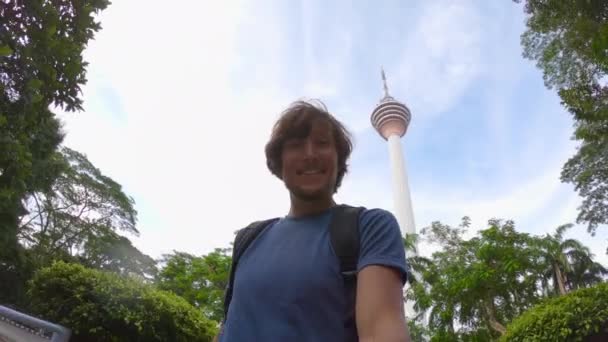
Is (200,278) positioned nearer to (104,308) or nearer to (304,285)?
(104,308)

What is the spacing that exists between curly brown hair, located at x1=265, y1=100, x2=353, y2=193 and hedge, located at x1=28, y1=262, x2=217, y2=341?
641 centimetres

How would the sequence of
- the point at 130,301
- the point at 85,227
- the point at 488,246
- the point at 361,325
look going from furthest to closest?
the point at 85,227
the point at 488,246
the point at 130,301
the point at 361,325

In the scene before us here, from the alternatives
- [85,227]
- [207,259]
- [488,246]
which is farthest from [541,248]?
[85,227]

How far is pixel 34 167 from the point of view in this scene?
12.3 metres

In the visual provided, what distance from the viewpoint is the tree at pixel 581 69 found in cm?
658

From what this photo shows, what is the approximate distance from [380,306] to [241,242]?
66 centimetres

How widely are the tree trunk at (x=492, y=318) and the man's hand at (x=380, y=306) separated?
11378mm

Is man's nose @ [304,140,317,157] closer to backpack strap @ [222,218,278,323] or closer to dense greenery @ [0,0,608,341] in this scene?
backpack strap @ [222,218,278,323]

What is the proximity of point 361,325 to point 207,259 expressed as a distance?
1416 cm

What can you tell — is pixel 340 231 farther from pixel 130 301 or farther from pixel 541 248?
pixel 541 248

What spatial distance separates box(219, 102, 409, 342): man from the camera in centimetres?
107

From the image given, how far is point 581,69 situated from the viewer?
10.1 m

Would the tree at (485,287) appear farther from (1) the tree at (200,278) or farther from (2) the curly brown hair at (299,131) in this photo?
(2) the curly brown hair at (299,131)

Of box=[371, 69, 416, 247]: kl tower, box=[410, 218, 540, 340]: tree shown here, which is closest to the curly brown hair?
box=[410, 218, 540, 340]: tree
